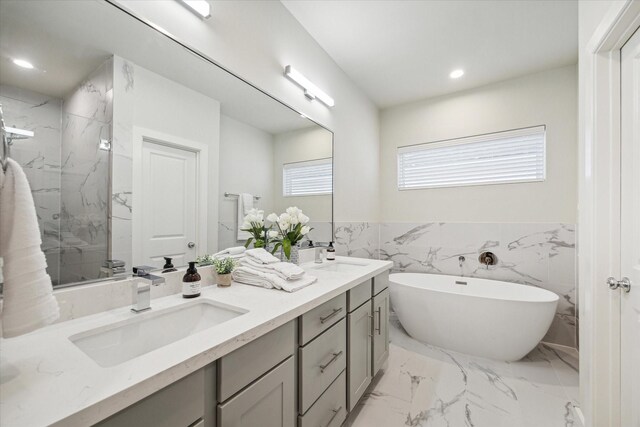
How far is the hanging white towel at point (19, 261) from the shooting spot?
0.55 meters

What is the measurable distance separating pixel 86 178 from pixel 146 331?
589 mm

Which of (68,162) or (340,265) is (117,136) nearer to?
(68,162)

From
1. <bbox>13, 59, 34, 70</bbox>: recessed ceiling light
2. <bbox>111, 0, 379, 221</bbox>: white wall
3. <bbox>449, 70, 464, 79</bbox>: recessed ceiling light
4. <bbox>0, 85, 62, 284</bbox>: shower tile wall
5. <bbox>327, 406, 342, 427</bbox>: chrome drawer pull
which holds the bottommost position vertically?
<bbox>327, 406, 342, 427</bbox>: chrome drawer pull

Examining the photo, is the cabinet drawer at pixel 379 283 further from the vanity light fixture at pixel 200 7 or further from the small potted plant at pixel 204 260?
the vanity light fixture at pixel 200 7

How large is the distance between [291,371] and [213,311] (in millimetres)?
392

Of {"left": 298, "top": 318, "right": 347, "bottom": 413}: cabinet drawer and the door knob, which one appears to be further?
the door knob

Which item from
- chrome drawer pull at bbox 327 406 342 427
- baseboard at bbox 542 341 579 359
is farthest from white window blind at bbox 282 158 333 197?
baseboard at bbox 542 341 579 359

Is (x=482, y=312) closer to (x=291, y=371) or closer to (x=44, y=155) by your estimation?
(x=291, y=371)

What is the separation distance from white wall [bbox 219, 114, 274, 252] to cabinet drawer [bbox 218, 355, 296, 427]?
2.49ft

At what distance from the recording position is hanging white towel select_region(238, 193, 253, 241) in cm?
160

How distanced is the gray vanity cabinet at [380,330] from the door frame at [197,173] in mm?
1164

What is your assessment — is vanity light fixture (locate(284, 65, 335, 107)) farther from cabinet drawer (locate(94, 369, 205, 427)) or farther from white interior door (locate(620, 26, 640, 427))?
cabinet drawer (locate(94, 369, 205, 427))

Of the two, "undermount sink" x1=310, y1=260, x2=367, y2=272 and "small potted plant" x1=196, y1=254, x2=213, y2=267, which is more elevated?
"small potted plant" x1=196, y1=254, x2=213, y2=267

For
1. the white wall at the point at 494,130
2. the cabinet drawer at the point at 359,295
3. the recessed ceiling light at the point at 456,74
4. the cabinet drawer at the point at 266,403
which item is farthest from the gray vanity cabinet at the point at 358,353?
the recessed ceiling light at the point at 456,74
